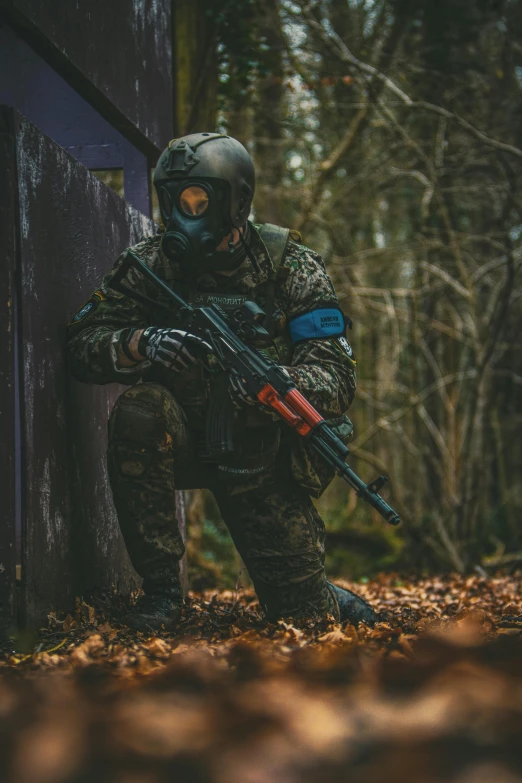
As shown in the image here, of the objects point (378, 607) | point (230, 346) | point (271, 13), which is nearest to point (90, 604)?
point (230, 346)

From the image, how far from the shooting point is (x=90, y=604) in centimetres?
346

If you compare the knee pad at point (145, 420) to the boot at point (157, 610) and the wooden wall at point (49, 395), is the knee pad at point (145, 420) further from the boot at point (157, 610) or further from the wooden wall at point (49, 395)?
the boot at point (157, 610)

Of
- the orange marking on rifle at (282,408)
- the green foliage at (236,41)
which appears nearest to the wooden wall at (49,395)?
the orange marking on rifle at (282,408)

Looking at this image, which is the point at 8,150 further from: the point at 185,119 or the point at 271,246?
the point at 185,119

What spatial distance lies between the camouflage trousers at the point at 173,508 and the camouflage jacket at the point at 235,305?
17 cm

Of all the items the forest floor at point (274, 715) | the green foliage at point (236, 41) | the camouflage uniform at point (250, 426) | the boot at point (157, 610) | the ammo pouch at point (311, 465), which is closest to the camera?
the forest floor at point (274, 715)

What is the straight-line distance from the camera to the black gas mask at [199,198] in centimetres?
350

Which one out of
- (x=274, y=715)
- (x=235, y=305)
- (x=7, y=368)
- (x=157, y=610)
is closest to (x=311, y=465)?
(x=235, y=305)

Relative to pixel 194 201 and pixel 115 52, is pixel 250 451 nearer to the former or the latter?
pixel 194 201

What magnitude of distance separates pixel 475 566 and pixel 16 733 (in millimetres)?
6614

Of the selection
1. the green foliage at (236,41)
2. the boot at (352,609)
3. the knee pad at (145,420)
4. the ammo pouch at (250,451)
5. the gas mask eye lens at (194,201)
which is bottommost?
the boot at (352,609)

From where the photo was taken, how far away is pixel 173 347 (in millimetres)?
3236

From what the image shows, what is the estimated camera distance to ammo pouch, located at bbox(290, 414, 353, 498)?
11.8 ft

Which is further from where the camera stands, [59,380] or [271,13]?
[271,13]
